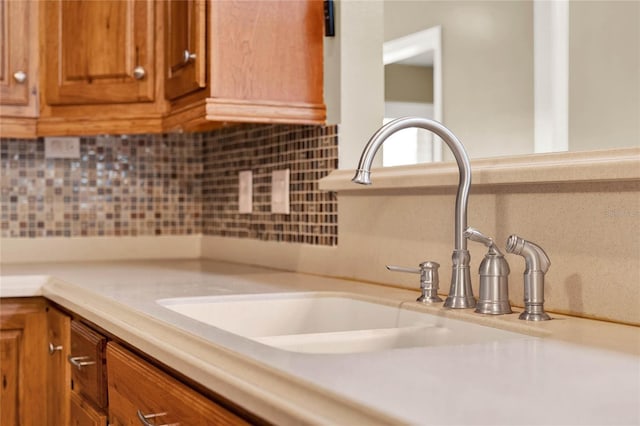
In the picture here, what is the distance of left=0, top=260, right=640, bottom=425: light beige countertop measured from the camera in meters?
0.71

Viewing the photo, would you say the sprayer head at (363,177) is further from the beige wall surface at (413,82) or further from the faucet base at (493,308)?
the beige wall surface at (413,82)

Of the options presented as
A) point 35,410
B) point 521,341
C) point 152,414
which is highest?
point 521,341

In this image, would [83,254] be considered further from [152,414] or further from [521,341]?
[521,341]

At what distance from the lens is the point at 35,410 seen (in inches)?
85.1

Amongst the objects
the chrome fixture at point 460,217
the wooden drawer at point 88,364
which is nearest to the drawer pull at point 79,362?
the wooden drawer at point 88,364

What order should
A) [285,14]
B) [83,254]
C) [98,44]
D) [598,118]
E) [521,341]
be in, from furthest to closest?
1. [598,118]
2. [83,254]
3. [98,44]
4. [285,14]
5. [521,341]

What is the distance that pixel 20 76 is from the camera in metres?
2.48

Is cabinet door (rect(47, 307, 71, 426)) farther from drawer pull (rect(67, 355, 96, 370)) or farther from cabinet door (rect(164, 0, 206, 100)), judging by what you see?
cabinet door (rect(164, 0, 206, 100))

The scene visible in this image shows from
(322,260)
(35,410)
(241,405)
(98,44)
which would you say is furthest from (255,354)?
(98,44)

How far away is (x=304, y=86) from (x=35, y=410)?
1051mm

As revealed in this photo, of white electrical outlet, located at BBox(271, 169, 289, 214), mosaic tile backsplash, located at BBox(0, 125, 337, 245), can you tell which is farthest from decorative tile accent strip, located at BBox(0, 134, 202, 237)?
white electrical outlet, located at BBox(271, 169, 289, 214)

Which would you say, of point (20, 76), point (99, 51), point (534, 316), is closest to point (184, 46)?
point (99, 51)

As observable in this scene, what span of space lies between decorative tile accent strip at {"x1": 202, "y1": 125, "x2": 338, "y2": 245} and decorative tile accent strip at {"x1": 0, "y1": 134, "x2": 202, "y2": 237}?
0.08 metres

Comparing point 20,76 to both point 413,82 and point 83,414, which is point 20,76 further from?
point 413,82
